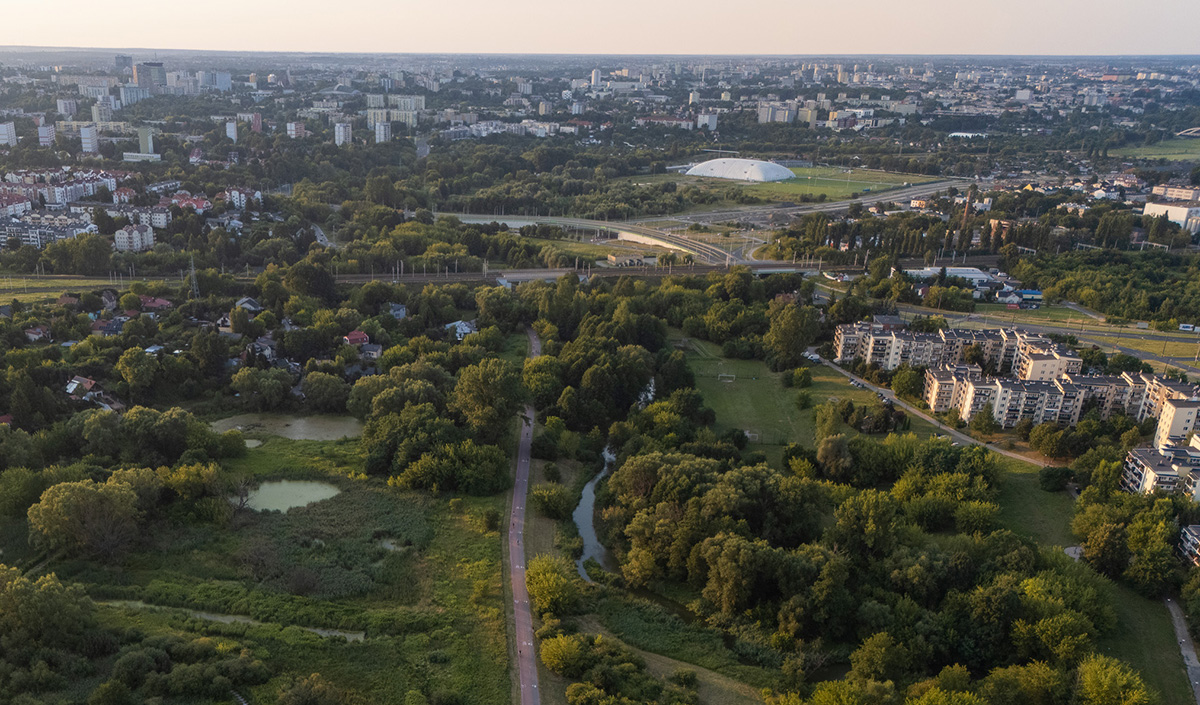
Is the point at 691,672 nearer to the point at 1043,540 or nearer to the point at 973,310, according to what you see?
the point at 1043,540

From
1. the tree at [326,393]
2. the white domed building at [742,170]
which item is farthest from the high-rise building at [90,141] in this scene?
the tree at [326,393]

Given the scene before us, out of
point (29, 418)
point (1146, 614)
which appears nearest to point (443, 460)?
point (29, 418)

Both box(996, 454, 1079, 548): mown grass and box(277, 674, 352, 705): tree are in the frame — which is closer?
box(277, 674, 352, 705): tree

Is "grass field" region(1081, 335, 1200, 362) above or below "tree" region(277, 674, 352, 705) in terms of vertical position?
above

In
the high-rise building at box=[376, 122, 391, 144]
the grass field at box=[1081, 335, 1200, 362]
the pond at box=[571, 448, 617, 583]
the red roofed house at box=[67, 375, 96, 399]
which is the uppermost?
the high-rise building at box=[376, 122, 391, 144]

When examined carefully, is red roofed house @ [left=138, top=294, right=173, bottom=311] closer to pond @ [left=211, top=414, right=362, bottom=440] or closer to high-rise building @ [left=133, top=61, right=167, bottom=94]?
pond @ [left=211, top=414, right=362, bottom=440]

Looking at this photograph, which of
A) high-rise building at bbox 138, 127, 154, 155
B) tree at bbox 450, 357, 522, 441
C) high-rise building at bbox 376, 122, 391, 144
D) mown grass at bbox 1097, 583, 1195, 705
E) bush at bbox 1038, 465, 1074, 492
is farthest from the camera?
high-rise building at bbox 376, 122, 391, 144

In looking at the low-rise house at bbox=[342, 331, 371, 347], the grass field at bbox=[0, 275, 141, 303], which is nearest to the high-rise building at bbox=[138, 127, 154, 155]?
the grass field at bbox=[0, 275, 141, 303]
